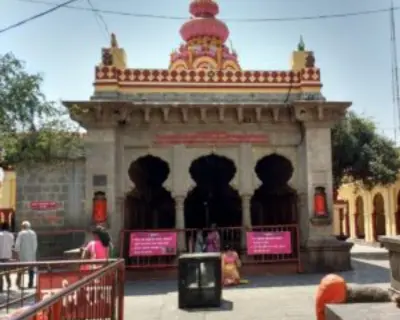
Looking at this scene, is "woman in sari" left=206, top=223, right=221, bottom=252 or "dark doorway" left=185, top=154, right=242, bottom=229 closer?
"woman in sari" left=206, top=223, right=221, bottom=252

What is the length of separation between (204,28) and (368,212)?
1551 centimetres

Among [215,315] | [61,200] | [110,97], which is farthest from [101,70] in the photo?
[215,315]

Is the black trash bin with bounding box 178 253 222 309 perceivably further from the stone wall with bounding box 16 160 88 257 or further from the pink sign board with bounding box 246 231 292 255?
the stone wall with bounding box 16 160 88 257

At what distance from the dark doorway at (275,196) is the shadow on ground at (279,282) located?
8.14ft

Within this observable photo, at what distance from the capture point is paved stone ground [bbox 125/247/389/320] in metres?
7.34

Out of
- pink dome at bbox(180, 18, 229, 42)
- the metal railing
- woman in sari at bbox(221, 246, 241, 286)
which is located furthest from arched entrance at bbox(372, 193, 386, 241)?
the metal railing

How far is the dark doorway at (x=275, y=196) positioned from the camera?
14523 millimetres

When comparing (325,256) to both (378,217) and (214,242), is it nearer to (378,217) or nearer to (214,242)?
(214,242)

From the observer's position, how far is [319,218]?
42.0 ft

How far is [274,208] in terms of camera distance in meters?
16.3

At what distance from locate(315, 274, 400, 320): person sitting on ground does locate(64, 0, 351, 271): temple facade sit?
642cm

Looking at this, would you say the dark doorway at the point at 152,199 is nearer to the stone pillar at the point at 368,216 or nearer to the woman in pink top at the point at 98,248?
the woman in pink top at the point at 98,248

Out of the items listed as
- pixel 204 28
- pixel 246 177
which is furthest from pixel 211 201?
pixel 204 28

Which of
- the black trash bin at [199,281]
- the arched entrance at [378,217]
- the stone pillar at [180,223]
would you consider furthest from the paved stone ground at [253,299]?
the arched entrance at [378,217]
